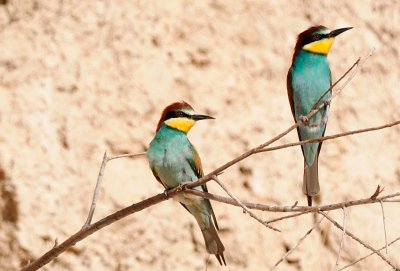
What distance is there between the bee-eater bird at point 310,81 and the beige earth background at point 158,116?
2.17 feet

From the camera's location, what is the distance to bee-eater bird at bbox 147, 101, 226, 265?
2.38 metres

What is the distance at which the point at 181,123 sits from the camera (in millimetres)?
2438

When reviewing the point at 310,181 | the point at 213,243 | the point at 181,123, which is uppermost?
the point at 181,123

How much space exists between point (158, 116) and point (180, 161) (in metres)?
0.78

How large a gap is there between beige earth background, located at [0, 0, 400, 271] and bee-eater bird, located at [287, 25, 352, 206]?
66cm

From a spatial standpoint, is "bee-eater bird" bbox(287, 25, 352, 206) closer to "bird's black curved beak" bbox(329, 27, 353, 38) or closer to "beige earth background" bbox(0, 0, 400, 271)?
"bird's black curved beak" bbox(329, 27, 353, 38)

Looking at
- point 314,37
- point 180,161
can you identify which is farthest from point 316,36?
point 180,161

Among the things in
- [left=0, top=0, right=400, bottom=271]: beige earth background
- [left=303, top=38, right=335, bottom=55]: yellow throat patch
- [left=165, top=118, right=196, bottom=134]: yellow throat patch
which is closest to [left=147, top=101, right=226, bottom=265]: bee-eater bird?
[left=165, top=118, right=196, bottom=134]: yellow throat patch

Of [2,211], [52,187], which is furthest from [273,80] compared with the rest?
[2,211]

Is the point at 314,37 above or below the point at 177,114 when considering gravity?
above

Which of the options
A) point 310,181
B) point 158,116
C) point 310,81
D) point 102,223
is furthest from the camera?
point 158,116

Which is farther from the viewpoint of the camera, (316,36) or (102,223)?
(316,36)

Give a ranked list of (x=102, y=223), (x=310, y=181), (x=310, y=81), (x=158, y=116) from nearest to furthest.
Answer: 1. (x=102, y=223)
2. (x=310, y=181)
3. (x=310, y=81)
4. (x=158, y=116)

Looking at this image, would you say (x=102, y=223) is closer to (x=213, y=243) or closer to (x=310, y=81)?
(x=213, y=243)
